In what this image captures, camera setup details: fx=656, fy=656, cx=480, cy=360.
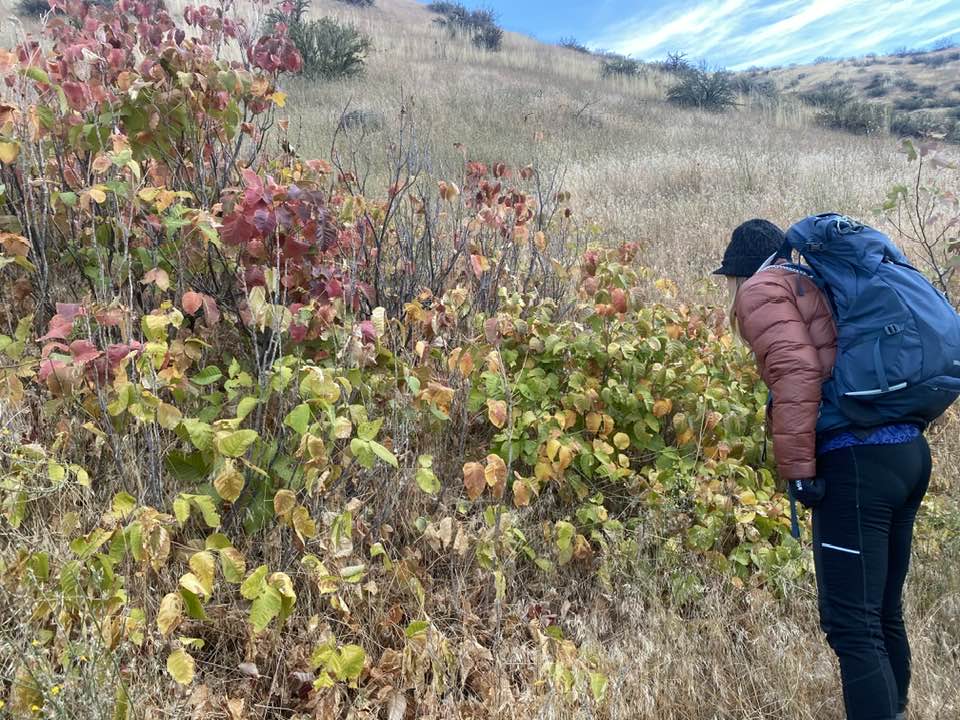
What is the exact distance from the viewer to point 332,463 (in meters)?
2.40

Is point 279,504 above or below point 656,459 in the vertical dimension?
above

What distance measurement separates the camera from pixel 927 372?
1736mm

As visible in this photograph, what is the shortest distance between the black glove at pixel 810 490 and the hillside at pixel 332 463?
0.80m

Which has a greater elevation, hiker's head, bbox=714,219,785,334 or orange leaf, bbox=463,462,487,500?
hiker's head, bbox=714,219,785,334

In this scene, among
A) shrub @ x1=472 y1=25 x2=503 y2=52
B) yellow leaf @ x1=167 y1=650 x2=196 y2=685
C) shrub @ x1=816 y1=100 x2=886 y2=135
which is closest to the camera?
yellow leaf @ x1=167 y1=650 x2=196 y2=685

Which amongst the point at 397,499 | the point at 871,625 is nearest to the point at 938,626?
the point at 871,625

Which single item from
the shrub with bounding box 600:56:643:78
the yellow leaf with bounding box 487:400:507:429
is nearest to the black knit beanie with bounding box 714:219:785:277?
the yellow leaf with bounding box 487:400:507:429

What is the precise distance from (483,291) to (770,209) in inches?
220

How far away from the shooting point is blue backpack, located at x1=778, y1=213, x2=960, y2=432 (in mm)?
1746

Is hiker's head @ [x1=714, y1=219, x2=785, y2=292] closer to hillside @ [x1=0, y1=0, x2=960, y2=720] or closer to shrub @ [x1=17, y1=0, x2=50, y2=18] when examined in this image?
hillside @ [x1=0, y1=0, x2=960, y2=720]

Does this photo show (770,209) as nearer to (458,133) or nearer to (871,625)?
(458,133)

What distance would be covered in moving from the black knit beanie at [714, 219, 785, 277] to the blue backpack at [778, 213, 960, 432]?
0.88ft

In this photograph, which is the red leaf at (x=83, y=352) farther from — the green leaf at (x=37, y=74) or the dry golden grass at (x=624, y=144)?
the dry golden grass at (x=624, y=144)

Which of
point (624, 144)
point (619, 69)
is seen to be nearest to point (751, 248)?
point (624, 144)
